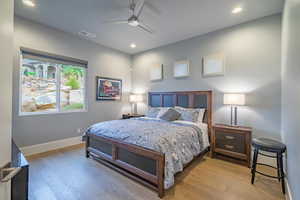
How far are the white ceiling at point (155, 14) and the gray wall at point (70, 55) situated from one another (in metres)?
0.30

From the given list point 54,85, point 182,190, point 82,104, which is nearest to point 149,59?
point 82,104

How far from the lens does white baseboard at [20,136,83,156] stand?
324 cm

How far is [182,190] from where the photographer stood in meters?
2.09

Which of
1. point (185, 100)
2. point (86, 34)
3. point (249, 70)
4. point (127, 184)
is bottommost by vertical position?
point (127, 184)

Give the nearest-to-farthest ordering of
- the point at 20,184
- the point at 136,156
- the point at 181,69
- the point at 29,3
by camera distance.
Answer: the point at 20,184, the point at 136,156, the point at 29,3, the point at 181,69

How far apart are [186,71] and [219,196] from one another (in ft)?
10.0

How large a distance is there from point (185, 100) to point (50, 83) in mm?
3640

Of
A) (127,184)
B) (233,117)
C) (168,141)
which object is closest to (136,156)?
(127,184)

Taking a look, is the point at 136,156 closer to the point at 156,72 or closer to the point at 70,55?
the point at 156,72

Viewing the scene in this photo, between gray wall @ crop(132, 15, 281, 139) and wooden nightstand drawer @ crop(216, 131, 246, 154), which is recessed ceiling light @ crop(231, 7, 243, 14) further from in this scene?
wooden nightstand drawer @ crop(216, 131, 246, 154)

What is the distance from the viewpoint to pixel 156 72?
15.9ft

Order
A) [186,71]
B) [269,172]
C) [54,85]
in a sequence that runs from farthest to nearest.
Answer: [186,71] < [54,85] < [269,172]

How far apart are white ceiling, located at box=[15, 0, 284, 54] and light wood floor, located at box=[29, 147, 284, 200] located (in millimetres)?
3057

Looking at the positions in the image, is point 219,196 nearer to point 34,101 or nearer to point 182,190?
point 182,190
